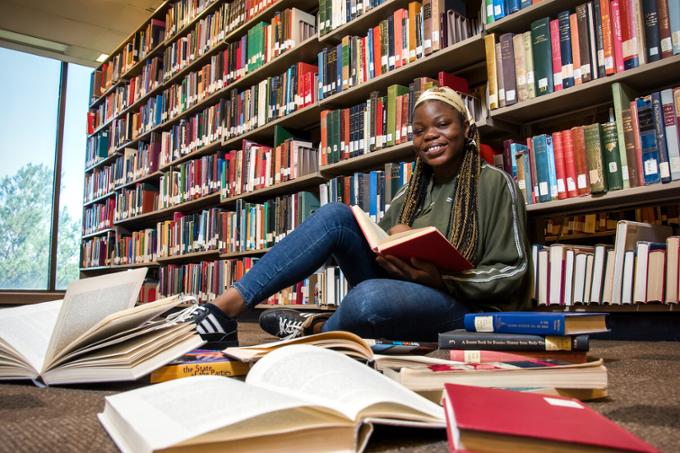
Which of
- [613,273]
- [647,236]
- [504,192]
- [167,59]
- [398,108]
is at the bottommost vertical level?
[613,273]

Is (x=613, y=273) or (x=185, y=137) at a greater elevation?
(x=185, y=137)

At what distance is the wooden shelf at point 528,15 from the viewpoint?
1.73 metres

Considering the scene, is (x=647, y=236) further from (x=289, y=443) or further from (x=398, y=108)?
(x=289, y=443)

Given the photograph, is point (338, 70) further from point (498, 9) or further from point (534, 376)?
point (534, 376)

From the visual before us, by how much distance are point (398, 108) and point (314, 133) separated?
96 centimetres

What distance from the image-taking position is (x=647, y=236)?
5.19 ft

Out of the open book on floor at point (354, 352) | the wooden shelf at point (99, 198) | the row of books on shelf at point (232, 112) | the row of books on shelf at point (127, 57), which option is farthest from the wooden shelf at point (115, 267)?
the open book on floor at point (354, 352)

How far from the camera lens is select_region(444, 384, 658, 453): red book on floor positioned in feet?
1.34

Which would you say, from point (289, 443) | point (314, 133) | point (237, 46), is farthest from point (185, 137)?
point (289, 443)

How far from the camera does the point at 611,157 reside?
1586mm

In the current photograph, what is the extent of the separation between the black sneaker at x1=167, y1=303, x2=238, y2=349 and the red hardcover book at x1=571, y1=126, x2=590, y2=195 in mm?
Result: 1167

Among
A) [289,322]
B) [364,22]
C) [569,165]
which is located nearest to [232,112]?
[364,22]

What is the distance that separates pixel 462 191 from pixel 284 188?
1489 mm

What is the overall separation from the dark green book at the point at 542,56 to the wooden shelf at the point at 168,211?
2.19 m
